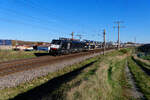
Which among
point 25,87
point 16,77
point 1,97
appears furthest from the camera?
point 16,77

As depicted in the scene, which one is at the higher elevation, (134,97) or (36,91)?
(36,91)

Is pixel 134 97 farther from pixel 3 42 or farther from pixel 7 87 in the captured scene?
pixel 3 42

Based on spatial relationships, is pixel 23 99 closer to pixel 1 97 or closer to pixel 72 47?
pixel 1 97

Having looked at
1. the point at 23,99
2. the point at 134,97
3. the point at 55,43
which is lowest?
the point at 134,97

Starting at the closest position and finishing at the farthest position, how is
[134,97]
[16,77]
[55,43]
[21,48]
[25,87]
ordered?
[25,87] → [134,97] → [16,77] → [55,43] → [21,48]

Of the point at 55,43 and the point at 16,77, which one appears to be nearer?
the point at 16,77

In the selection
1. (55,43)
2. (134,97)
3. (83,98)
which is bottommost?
(134,97)

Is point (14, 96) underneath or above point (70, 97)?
underneath

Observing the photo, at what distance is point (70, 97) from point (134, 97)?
5.40 metres

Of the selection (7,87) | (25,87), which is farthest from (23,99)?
(7,87)

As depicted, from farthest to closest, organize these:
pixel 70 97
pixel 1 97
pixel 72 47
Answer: pixel 72 47, pixel 1 97, pixel 70 97

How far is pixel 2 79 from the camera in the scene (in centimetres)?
907

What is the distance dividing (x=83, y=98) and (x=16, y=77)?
6.44m

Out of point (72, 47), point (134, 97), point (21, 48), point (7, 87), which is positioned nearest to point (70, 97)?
point (7, 87)
